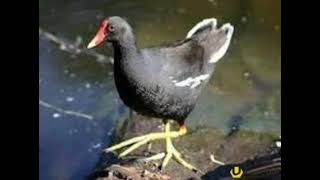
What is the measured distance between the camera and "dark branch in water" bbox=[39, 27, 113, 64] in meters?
5.22

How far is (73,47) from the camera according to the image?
17.6 feet

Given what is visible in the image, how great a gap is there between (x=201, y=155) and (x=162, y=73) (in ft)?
1.83

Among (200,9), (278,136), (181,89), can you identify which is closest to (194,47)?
(181,89)

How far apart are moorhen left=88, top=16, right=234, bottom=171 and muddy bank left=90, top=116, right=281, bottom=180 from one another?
6cm

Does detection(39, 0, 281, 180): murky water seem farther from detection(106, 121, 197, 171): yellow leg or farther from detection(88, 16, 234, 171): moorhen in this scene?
detection(88, 16, 234, 171): moorhen

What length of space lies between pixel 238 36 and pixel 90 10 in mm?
1268

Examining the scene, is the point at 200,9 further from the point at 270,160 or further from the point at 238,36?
the point at 270,160

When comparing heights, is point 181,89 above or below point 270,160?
above

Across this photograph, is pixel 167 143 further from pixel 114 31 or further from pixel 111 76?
pixel 111 76

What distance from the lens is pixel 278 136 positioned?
13.4 feet

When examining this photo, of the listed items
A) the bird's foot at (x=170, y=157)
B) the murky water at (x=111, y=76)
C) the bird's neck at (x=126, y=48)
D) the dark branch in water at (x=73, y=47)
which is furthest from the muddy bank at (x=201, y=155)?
the dark branch in water at (x=73, y=47)

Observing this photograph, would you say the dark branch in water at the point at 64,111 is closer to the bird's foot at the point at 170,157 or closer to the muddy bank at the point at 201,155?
the muddy bank at the point at 201,155
